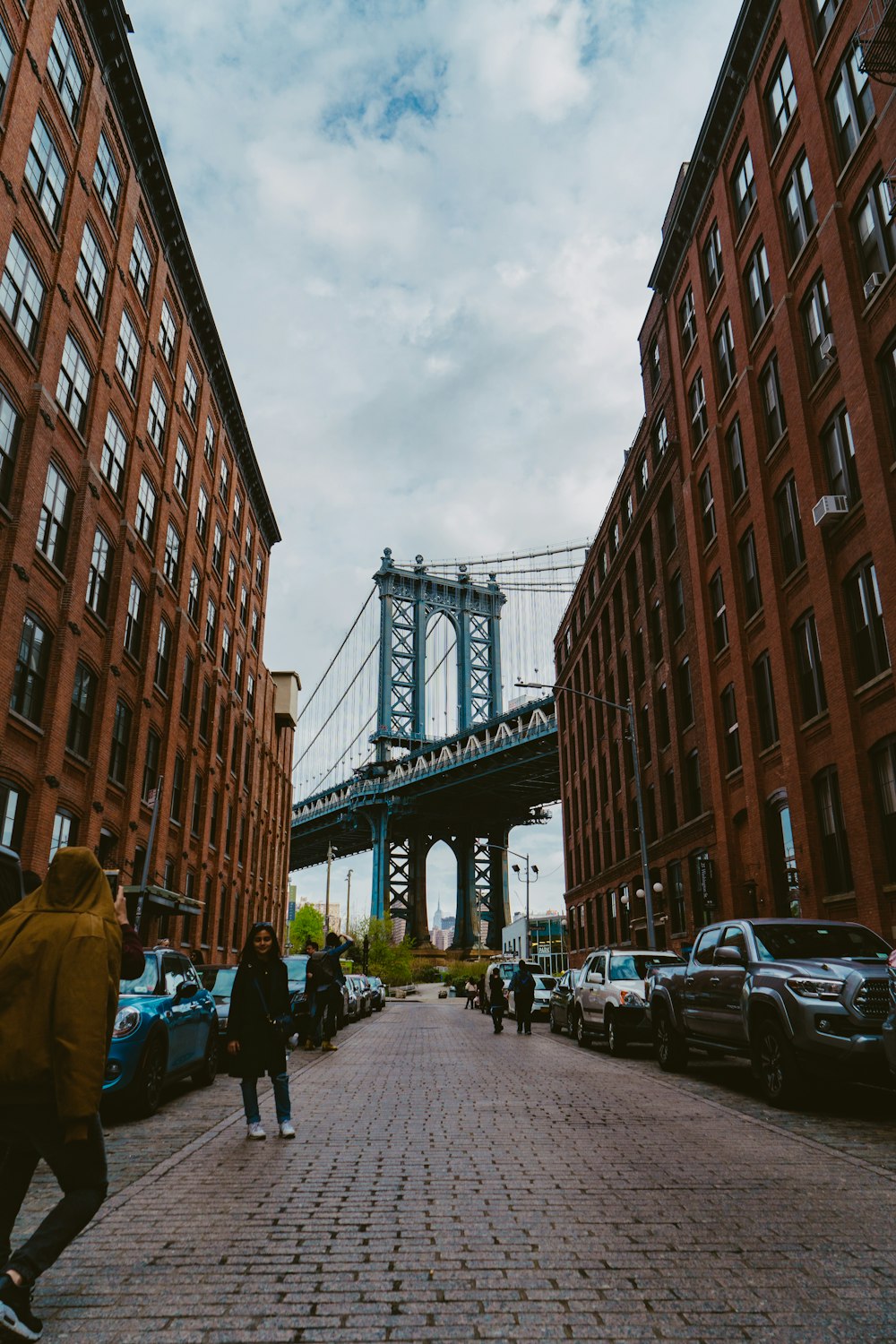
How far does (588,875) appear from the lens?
160 ft

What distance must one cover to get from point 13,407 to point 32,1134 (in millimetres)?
19424

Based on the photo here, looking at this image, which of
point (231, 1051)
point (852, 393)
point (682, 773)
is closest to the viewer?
point (231, 1051)

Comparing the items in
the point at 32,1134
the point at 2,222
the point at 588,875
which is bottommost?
the point at 32,1134

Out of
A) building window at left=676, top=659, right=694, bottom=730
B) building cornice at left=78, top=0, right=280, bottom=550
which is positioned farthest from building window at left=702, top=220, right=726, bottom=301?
building cornice at left=78, top=0, right=280, bottom=550

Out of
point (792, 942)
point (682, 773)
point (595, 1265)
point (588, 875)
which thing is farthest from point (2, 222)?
point (588, 875)

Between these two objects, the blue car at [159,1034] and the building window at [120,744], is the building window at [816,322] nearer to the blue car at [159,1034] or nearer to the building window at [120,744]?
the blue car at [159,1034]

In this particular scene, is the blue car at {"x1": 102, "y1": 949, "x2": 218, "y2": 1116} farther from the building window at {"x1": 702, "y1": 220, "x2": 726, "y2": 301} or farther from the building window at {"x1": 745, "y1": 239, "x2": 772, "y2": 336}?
the building window at {"x1": 702, "y1": 220, "x2": 726, "y2": 301}

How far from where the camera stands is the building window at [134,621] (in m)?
28.2

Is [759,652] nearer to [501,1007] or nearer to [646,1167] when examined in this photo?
[501,1007]

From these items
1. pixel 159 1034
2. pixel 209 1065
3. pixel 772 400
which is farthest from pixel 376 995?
pixel 159 1034

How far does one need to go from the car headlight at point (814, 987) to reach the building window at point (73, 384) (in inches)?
787

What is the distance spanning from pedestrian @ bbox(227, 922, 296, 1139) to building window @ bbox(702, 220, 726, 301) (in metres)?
25.9

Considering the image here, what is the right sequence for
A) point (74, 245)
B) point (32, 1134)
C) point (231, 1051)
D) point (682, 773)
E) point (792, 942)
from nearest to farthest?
point (32, 1134) < point (231, 1051) < point (792, 942) < point (74, 245) < point (682, 773)

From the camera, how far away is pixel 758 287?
25391 millimetres
